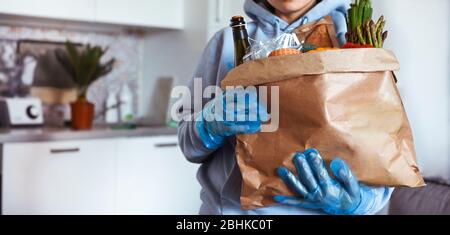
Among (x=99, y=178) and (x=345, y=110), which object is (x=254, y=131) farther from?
(x=99, y=178)

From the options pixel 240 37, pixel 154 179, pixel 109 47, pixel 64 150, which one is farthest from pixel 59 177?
pixel 240 37

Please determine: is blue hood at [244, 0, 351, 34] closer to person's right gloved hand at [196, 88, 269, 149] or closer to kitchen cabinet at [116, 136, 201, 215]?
person's right gloved hand at [196, 88, 269, 149]

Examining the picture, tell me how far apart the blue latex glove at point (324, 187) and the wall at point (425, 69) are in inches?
28.3

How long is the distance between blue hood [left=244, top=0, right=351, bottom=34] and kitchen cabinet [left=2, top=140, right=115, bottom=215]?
4.56ft

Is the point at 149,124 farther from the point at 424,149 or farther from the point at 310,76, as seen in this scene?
the point at 310,76

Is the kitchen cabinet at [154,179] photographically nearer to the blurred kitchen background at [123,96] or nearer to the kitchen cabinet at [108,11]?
the blurred kitchen background at [123,96]

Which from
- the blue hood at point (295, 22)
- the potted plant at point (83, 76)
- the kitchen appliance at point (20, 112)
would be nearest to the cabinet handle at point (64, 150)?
the potted plant at point (83, 76)

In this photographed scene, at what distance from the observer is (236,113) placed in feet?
2.60

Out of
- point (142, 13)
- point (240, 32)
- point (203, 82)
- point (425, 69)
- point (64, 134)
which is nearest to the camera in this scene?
point (240, 32)

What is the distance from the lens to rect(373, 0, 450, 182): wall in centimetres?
147

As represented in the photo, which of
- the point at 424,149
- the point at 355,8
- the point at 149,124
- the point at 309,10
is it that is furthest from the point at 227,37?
the point at 149,124

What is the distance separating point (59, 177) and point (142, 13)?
96 centimetres

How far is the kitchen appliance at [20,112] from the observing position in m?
2.30

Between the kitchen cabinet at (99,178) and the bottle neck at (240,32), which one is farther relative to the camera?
the kitchen cabinet at (99,178)
